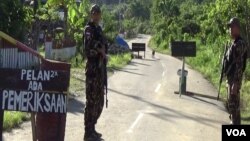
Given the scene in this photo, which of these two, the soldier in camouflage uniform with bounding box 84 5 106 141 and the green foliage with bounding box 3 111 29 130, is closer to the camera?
the soldier in camouflage uniform with bounding box 84 5 106 141

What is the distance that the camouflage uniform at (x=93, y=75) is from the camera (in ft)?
25.6

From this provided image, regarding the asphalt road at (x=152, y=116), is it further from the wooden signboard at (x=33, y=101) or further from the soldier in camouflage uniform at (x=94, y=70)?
the wooden signboard at (x=33, y=101)

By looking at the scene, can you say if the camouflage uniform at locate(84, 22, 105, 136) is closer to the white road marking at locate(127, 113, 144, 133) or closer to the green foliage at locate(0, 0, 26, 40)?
the white road marking at locate(127, 113, 144, 133)

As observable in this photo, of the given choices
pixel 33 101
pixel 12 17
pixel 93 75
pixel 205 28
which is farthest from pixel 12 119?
pixel 205 28

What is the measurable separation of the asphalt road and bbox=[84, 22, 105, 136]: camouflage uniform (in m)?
0.81

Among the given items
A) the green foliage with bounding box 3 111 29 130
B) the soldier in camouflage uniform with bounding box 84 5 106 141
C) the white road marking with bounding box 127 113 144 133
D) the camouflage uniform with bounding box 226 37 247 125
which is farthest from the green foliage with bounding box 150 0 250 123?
the green foliage with bounding box 3 111 29 130

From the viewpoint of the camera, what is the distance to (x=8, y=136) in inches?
344

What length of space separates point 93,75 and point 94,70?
80 mm

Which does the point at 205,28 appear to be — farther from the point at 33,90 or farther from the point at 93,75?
the point at 33,90

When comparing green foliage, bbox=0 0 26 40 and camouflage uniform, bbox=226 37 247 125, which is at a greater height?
green foliage, bbox=0 0 26 40

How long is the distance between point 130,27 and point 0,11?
300ft

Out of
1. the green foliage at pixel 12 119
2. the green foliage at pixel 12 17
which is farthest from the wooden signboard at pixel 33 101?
the green foliage at pixel 12 17

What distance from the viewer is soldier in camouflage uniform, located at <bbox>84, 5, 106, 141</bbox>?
7805 millimetres

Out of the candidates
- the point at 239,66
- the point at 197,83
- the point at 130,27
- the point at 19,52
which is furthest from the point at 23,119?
the point at 130,27
